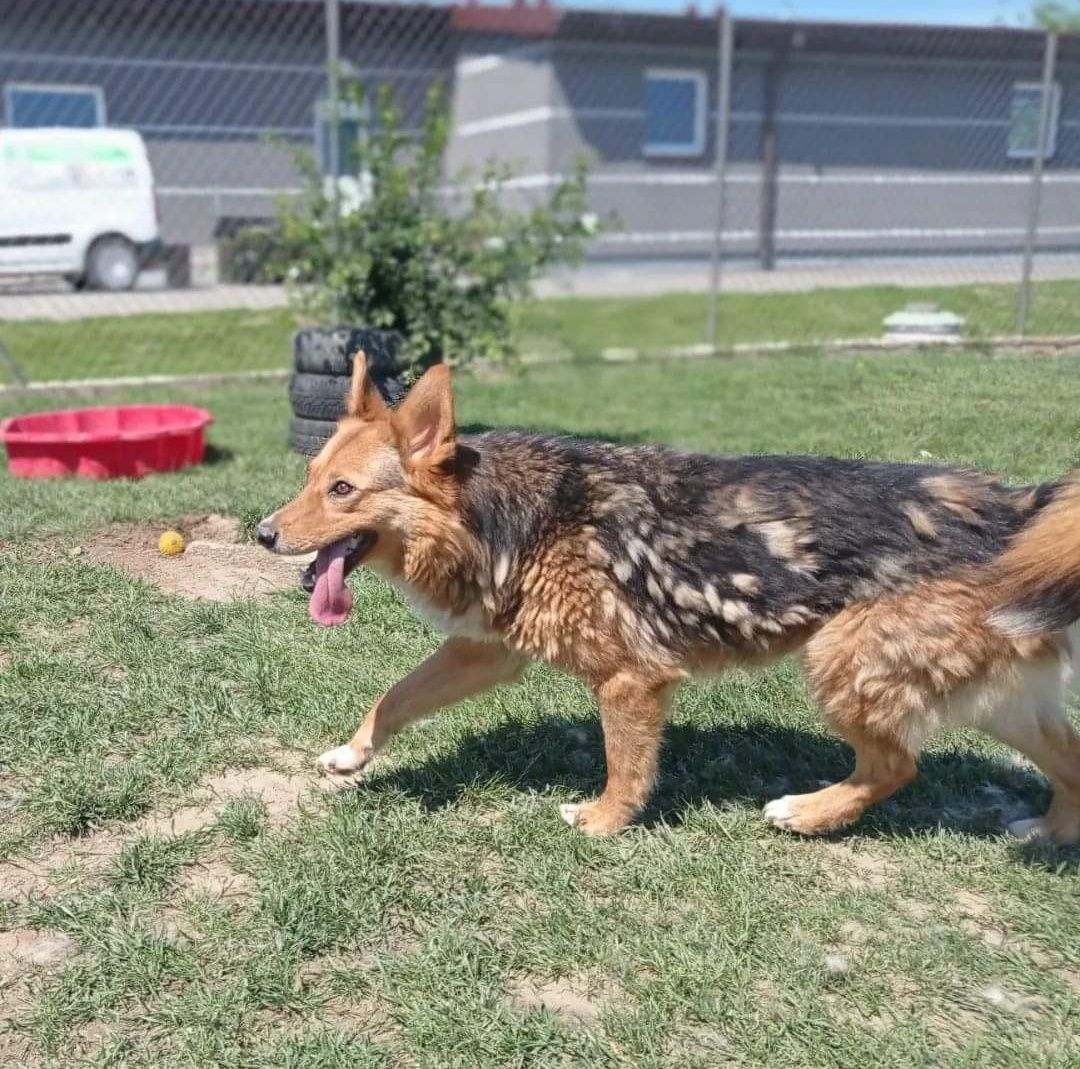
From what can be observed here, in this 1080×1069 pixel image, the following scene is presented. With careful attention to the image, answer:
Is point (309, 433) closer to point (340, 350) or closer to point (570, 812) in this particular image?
point (340, 350)

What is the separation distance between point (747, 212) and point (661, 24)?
13.6ft

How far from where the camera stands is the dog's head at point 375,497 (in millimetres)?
3707

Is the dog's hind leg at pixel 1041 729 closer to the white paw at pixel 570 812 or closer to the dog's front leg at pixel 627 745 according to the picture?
the dog's front leg at pixel 627 745

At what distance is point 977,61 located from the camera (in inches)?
660

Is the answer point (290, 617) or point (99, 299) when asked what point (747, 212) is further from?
point (290, 617)

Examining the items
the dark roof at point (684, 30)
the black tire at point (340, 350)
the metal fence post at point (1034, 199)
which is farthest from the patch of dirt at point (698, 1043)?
the dark roof at point (684, 30)

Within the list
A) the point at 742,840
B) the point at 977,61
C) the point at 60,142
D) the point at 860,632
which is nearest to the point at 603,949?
the point at 742,840

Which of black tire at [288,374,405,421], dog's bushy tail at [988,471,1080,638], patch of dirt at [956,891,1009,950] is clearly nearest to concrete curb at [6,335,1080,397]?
black tire at [288,374,405,421]

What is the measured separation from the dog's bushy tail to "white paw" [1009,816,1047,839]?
87 cm

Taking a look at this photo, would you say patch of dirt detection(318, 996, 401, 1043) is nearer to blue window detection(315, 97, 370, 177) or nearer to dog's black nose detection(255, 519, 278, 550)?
dog's black nose detection(255, 519, 278, 550)

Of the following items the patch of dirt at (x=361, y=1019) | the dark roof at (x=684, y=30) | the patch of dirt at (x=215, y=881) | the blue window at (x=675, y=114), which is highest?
the dark roof at (x=684, y=30)

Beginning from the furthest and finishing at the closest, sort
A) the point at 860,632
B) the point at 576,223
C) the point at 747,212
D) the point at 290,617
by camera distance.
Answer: the point at 747,212
the point at 576,223
the point at 290,617
the point at 860,632

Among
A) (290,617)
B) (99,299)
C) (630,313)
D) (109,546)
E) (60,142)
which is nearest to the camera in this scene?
(290,617)

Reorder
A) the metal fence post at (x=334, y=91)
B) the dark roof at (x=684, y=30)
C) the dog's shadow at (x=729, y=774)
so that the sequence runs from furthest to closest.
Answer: the dark roof at (x=684, y=30) < the metal fence post at (x=334, y=91) < the dog's shadow at (x=729, y=774)
